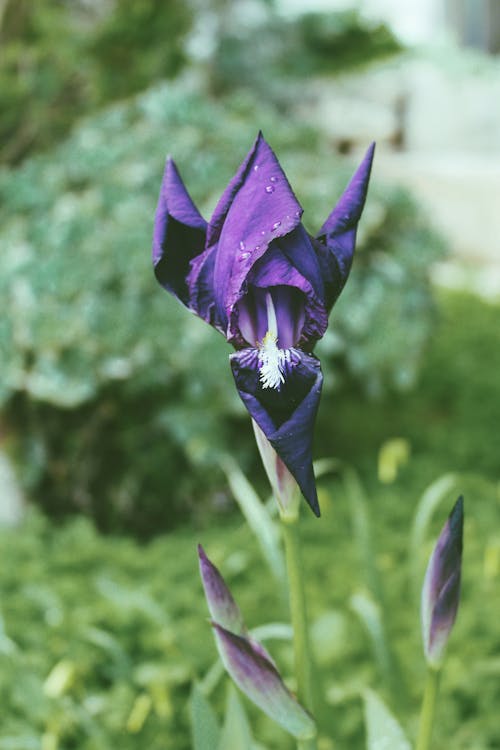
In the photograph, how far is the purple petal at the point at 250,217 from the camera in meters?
0.75

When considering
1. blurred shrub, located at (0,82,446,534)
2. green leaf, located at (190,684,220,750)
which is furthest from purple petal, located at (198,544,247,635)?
blurred shrub, located at (0,82,446,534)

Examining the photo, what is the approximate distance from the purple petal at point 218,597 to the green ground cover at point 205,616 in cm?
55

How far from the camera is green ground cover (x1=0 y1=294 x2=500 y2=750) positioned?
168 cm

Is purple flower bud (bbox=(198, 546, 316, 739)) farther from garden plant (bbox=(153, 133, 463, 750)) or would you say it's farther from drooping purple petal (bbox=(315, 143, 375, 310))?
drooping purple petal (bbox=(315, 143, 375, 310))

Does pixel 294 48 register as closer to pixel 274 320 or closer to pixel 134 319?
pixel 134 319

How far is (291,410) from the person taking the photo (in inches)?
30.5

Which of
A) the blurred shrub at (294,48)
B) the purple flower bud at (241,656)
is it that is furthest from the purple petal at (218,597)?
the blurred shrub at (294,48)

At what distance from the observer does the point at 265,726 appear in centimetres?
167

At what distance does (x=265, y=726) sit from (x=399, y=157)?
257 inches

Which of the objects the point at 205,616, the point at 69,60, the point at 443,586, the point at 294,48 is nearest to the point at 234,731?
the point at 443,586

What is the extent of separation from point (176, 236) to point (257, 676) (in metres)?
0.45

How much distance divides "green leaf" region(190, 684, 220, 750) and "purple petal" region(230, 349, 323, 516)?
1.14ft

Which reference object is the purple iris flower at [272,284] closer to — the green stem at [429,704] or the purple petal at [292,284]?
the purple petal at [292,284]

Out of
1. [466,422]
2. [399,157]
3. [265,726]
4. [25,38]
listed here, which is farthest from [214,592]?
[399,157]
